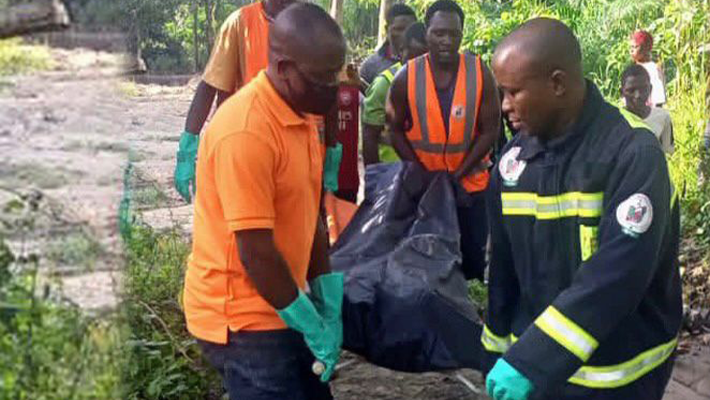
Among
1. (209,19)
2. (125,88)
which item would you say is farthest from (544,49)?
(209,19)

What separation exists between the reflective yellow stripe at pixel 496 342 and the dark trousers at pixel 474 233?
1655 mm

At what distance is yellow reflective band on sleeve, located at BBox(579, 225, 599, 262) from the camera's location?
2.19 m

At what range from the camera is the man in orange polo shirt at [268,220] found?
233cm

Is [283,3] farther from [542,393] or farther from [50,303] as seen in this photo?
[542,393]

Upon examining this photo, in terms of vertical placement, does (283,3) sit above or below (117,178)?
above

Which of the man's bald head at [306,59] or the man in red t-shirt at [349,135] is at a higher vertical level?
the man's bald head at [306,59]

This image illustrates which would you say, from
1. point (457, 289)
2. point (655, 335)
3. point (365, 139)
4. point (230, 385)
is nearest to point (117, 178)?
point (230, 385)

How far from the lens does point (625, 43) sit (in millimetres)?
10125

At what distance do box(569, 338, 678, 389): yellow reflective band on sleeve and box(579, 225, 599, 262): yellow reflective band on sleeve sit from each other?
0.90 ft

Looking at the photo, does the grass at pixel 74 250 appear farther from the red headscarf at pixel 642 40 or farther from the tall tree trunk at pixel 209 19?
the tall tree trunk at pixel 209 19

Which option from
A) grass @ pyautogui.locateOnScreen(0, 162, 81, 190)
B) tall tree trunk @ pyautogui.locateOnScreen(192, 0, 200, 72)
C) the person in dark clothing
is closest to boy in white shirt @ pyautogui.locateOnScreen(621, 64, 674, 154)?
the person in dark clothing

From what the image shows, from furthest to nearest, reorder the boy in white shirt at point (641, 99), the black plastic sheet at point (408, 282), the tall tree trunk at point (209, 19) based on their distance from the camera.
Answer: the tall tree trunk at point (209, 19), the boy in white shirt at point (641, 99), the black plastic sheet at point (408, 282)

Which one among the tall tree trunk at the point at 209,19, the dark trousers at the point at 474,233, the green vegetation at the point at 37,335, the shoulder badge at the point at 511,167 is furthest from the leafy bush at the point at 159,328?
the tall tree trunk at the point at 209,19

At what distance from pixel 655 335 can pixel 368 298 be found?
1.26 m
